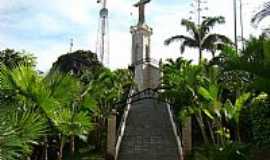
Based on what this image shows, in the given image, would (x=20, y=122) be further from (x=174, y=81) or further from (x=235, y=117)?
(x=174, y=81)

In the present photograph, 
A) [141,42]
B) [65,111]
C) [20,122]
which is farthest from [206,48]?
[20,122]

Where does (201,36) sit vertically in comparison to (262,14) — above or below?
above

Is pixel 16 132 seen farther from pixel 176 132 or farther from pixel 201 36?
pixel 201 36

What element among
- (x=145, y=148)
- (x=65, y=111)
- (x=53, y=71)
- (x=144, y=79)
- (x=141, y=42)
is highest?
(x=141, y=42)

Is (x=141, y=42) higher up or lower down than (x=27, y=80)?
higher up

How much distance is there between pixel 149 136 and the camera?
20672 millimetres

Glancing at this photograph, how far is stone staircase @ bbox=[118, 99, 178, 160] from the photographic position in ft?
60.4

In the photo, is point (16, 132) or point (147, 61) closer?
point (16, 132)

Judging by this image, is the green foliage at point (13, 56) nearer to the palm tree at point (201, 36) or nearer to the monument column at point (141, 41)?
the palm tree at point (201, 36)

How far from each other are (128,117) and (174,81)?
6470 mm

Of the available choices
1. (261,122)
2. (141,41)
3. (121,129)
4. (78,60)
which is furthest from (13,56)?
(141,41)

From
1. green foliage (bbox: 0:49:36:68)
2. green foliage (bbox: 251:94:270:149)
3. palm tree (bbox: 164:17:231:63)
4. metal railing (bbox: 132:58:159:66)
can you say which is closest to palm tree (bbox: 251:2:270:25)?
green foliage (bbox: 251:94:270:149)

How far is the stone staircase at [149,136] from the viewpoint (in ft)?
60.4

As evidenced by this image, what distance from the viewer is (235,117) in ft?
46.0
